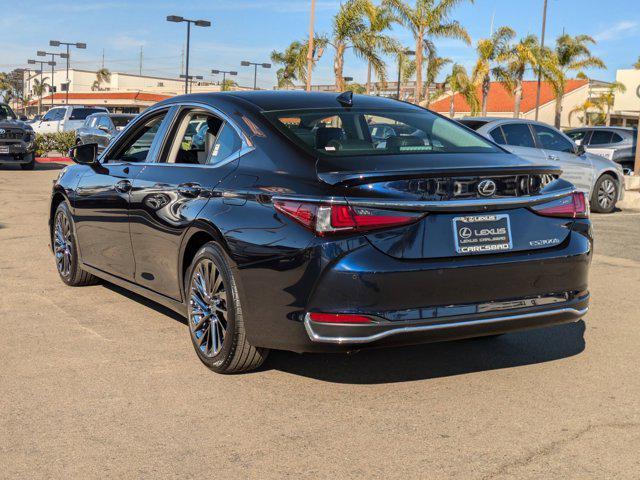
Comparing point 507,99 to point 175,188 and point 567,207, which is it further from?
point 567,207

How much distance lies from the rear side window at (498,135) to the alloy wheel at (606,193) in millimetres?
2598

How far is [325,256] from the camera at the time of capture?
13.6ft

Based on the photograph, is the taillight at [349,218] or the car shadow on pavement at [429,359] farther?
the car shadow on pavement at [429,359]

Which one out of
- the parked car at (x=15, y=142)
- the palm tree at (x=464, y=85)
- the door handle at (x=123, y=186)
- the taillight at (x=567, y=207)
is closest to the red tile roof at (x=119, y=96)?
the palm tree at (x=464, y=85)

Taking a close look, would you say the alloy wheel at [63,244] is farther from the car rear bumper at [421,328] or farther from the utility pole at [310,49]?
the utility pole at [310,49]

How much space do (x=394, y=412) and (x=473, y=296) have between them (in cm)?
70

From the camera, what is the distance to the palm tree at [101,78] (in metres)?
129

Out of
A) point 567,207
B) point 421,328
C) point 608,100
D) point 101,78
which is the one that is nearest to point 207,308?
point 421,328

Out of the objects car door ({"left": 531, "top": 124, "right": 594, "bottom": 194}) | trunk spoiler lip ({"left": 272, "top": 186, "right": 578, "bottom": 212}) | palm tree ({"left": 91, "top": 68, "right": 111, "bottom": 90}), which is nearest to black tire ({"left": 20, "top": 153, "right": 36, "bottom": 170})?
car door ({"left": 531, "top": 124, "right": 594, "bottom": 194})

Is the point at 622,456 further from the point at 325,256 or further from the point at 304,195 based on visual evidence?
the point at 304,195

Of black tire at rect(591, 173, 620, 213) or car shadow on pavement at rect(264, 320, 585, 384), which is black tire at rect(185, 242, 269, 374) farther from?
black tire at rect(591, 173, 620, 213)

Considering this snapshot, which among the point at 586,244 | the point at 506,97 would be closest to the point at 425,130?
the point at 586,244

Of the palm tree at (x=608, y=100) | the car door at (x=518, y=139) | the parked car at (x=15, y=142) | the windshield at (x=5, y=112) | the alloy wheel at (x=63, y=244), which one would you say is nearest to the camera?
the alloy wheel at (x=63, y=244)

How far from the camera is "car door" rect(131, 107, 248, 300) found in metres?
5.09
